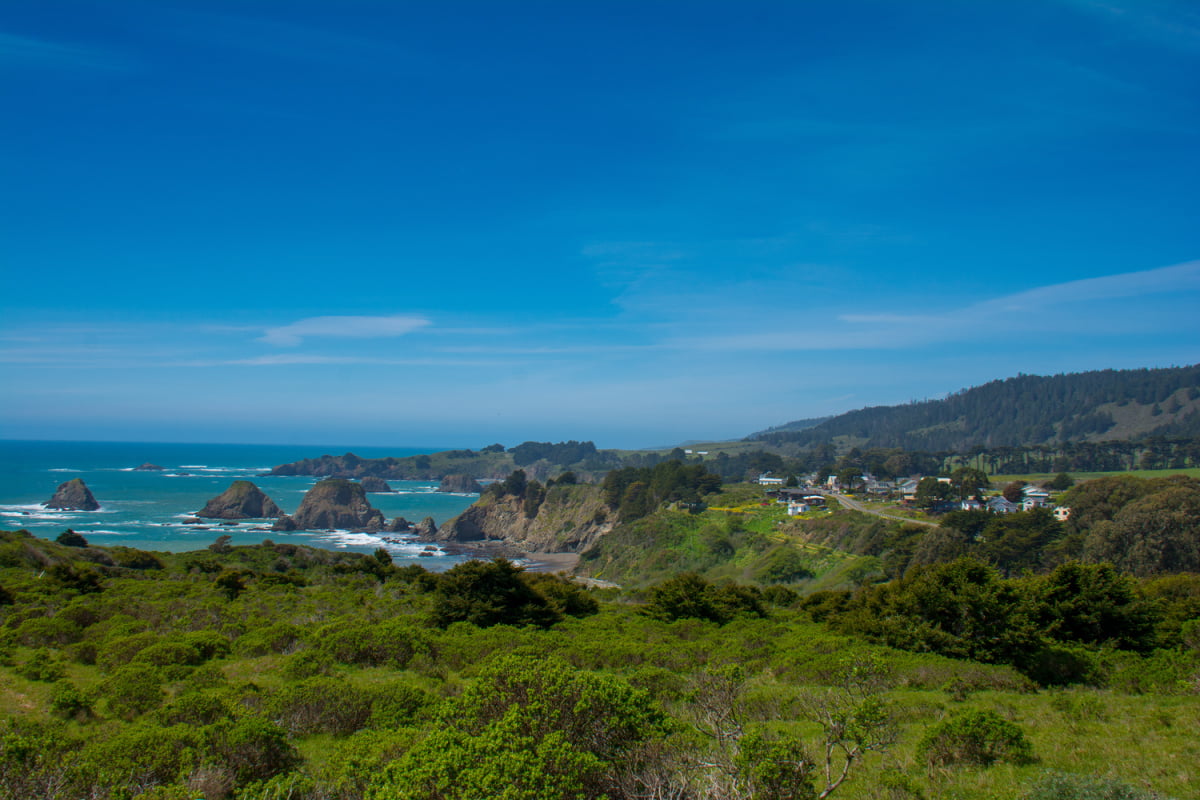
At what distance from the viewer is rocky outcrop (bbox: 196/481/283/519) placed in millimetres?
82625

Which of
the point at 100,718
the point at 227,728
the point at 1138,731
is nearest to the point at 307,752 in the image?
the point at 227,728

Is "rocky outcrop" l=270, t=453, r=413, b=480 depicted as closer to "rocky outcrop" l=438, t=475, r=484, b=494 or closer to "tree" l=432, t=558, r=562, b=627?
"rocky outcrop" l=438, t=475, r=484, b=494

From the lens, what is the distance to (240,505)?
277ft

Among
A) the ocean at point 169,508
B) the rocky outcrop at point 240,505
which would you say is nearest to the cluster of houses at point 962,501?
the ocean at point 169,508

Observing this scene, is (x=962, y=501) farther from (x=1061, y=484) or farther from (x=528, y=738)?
(x=528, y=738)

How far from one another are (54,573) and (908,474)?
11432 centimetres

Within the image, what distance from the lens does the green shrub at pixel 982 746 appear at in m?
7.81

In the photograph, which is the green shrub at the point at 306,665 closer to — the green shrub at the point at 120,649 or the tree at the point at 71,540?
the green shrub at the point at 120,649

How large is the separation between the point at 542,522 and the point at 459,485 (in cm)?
7427

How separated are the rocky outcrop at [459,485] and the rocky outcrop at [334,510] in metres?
60.1

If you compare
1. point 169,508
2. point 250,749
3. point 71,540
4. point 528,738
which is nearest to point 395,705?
point 250,749

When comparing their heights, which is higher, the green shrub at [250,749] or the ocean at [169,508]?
the green shrub at [250,749]

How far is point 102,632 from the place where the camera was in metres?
14.6

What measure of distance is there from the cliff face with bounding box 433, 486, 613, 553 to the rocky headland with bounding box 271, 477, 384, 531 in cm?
1226
